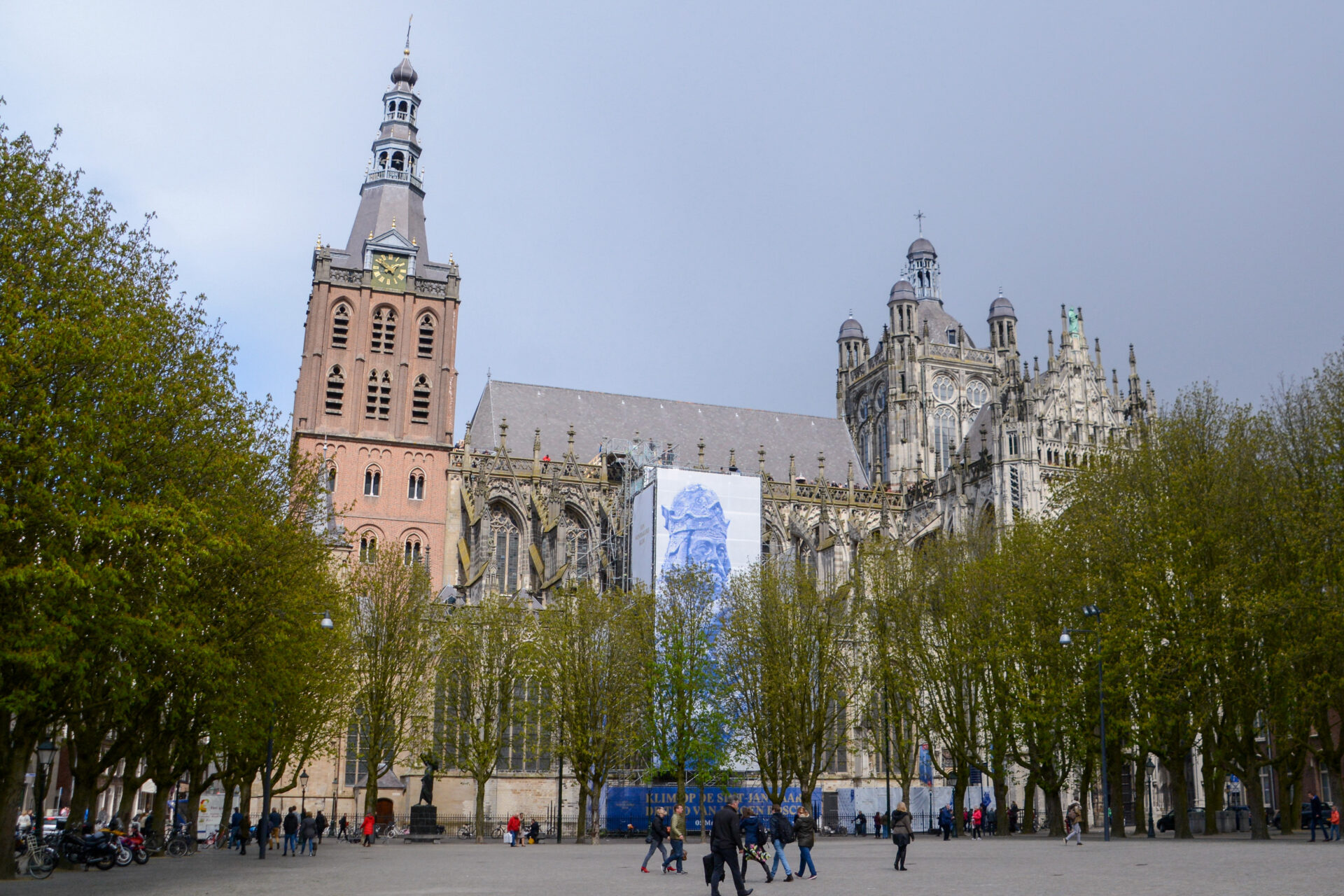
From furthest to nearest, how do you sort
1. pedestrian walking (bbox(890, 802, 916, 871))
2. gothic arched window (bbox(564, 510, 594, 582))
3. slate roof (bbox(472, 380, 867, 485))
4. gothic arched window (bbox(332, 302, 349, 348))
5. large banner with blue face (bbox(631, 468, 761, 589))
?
slate roof (bbox(472, 380, 867, 485))
gothic arched window (bbox(564, 510, 594, 582))
gothic arched window (bbox(332, 302, 349, 348))
large banner with blue face (bbox(631, 468, 761, 589))
pedestrian walking (bbox(890, 802, 916, 871))

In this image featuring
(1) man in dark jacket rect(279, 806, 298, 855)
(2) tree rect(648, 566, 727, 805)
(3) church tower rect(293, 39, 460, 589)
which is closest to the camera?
(1) man in dark jacket rect(279, 806, 298, 855)

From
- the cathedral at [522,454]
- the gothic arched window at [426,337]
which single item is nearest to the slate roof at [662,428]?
the cathedral at [522,454]

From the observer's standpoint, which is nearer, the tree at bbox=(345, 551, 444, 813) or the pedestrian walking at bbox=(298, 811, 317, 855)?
the pedestrian walking at bbox=(298, 811, 317, 855)

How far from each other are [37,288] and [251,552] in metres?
7.34

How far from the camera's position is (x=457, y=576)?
2304 inches

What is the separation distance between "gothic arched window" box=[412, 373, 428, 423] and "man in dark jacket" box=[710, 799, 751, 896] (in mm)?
46218

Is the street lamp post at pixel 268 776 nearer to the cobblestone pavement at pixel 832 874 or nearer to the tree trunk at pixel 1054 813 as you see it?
the cobblestone pavement at pixel 832 874

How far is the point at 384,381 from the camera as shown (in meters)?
60.4

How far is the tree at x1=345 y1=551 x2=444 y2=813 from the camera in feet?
136

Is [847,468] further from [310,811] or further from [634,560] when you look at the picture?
[310,811]

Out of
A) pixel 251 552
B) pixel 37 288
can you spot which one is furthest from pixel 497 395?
pixel 37 288

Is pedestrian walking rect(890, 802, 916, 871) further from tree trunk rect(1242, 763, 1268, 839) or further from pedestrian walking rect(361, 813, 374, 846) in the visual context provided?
pedestrian walking rect(361, 813, 374, 846)

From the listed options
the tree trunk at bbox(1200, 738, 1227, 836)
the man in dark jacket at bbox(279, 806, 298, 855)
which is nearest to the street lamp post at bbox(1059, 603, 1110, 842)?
the tree trunk at bbox(1200, 738, 1227, 836)

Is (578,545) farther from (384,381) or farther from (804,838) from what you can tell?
(804,838)
